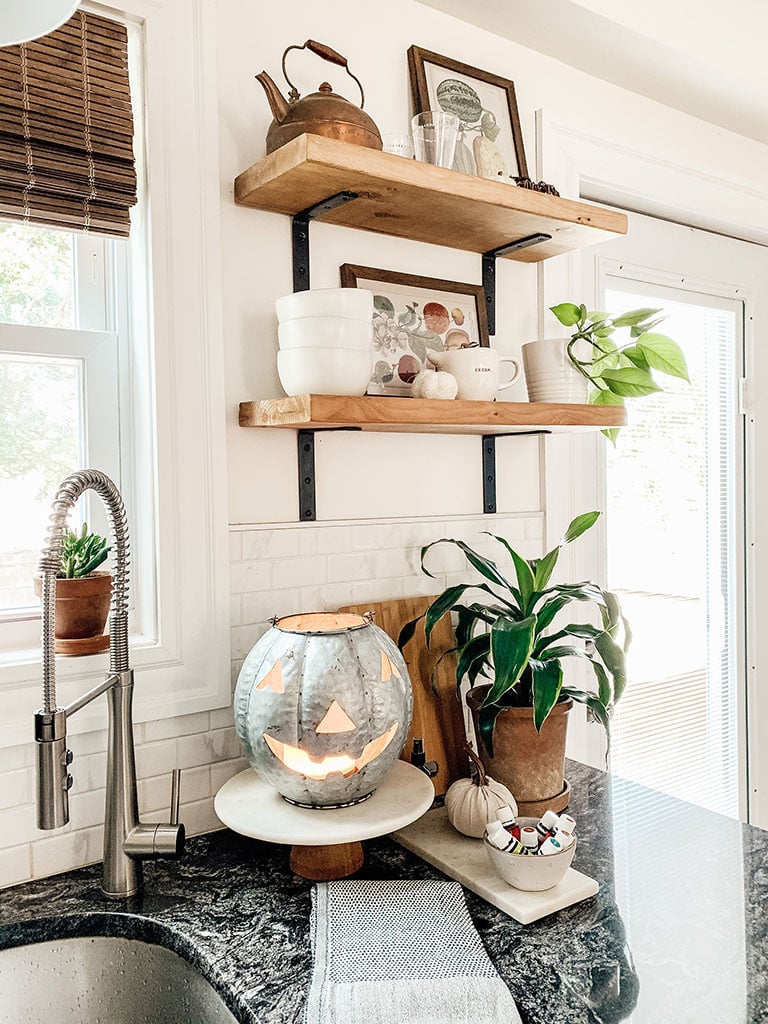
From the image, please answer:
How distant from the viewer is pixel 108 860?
1165mm

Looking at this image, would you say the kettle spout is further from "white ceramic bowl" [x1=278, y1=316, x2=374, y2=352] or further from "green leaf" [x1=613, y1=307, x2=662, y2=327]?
"green leaf" [x1=613, y1=307, x2=662, y2=327]

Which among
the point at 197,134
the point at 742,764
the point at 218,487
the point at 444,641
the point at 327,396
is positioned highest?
the point at 197,134

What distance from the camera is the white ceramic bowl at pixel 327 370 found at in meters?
1.26

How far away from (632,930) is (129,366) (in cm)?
107

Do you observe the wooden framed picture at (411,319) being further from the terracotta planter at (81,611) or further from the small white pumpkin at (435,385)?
the terracotta planter at (81,611)

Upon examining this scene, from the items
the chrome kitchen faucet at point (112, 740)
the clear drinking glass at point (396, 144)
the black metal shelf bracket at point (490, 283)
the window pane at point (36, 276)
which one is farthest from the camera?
the black metal shelf bracket at point (490, 283)

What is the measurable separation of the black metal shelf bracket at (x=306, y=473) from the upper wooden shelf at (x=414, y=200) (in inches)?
14.8

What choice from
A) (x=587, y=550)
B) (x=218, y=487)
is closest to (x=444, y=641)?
(x=218, y=487)

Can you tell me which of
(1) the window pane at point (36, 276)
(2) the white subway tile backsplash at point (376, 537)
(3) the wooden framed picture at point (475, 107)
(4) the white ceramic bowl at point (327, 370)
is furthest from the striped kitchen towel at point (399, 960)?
(3) the wooden framed picture at point (475, 107)

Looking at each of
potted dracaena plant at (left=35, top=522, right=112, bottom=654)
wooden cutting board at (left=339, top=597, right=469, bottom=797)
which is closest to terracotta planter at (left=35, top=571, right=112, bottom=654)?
potted dracaena plant at (left=35, top=522, right=112, bottom=654)

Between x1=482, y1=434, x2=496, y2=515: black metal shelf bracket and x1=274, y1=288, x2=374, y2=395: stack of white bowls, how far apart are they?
0.50 m

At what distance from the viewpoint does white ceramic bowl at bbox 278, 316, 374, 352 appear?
126cm

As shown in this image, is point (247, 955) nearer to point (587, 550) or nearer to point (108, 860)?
point (108, 860)

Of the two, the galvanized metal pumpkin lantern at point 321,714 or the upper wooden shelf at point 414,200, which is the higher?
the upper wooden shelf at point 414,200
